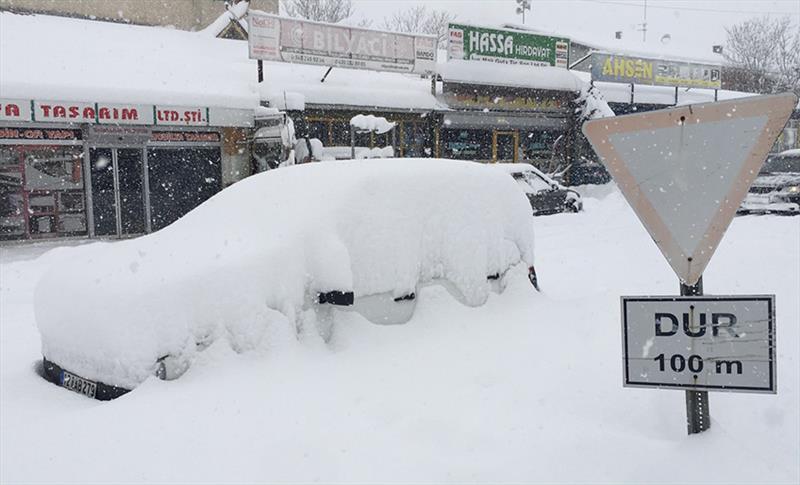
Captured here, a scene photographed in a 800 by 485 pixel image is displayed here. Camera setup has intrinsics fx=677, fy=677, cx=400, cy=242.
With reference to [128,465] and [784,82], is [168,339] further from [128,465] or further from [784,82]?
[784,82]

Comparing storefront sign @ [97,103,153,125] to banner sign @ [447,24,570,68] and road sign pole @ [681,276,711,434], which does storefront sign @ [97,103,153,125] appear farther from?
road sign pole @ [681,276,711,434]

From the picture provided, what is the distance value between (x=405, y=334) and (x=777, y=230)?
372 inches

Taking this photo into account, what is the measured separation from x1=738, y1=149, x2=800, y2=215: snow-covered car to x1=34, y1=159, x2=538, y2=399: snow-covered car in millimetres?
11578

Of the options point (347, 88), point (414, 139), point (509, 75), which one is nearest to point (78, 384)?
point (347, 88)

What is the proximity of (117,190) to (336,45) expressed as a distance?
7377 mm

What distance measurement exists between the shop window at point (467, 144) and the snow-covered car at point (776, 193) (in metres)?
9.73

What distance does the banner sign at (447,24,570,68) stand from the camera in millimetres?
22047

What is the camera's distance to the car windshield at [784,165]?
1647cm

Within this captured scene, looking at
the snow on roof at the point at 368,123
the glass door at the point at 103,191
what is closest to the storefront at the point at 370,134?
the snow on roof at the point at 368,123

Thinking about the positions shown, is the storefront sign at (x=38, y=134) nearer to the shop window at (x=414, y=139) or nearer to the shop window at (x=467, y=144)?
the shop window at (x=414, y=139)

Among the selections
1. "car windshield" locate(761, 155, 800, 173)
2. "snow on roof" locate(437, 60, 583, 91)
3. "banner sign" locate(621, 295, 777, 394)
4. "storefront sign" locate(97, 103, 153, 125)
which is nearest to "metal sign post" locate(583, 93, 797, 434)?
"banner sign" locate(621, 295, 777, 394)

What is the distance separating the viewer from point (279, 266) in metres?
4.72

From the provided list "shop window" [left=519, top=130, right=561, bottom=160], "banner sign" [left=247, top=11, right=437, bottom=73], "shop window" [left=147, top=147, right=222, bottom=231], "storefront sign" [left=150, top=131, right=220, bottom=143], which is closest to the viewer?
"storefront sign" [left=150, top=131, right=220, bottom=143]

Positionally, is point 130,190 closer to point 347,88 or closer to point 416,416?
point 347,88
